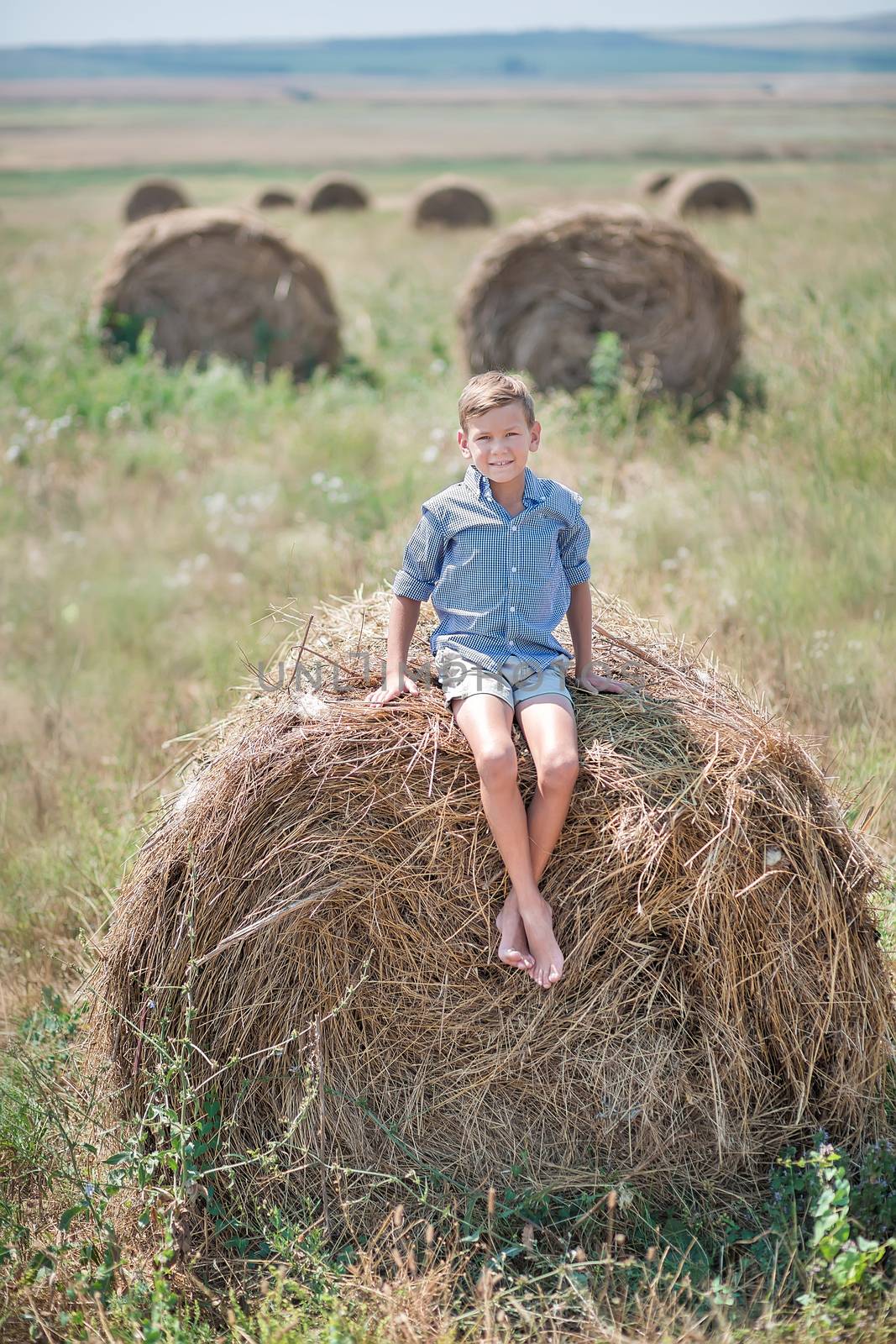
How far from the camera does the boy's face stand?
115 inches

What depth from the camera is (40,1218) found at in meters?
2.85

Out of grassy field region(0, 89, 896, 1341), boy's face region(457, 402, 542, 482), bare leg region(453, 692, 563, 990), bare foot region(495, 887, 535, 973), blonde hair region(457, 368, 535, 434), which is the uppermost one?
blonde hair region(457, 368, 535, 434)

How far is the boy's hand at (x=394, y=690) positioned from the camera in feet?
9.48

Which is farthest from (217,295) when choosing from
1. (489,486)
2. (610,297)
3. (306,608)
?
(489,486)

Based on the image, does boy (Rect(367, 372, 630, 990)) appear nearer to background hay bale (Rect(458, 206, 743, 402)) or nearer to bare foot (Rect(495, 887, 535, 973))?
bare foot (Rect(495, 887, 535, 973))

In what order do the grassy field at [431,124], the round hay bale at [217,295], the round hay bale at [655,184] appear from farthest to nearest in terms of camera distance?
the grassy field at [431,124] < the round hay bale at [655,184] < the round hay bale at [217,295]

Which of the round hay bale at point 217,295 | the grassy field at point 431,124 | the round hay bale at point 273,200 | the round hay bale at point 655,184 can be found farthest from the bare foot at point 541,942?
the grassy field at point 431,124

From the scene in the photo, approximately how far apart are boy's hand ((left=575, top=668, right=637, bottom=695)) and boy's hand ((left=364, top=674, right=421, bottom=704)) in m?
0.43

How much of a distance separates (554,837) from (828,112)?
391 ft

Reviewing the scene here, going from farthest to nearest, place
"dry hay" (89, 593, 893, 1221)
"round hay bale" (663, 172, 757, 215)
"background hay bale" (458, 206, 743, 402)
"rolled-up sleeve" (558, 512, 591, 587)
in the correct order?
"round hay bale" (663, 172, 757, 215) < "background hay bale" (458, 206, 743, 402) < "rolled-up sleeve" (558, 512, 591, 587) < "dry hay" (89, 593, 893, 1221)

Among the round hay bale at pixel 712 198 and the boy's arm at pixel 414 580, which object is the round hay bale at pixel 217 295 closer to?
the boy's arm at pixel 414 580

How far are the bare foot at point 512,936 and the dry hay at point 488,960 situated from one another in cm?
8

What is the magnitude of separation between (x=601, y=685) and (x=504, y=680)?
0.27 m

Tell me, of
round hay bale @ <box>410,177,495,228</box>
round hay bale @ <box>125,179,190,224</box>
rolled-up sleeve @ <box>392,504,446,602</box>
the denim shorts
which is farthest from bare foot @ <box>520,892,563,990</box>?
round hay bale @ <box>125,179,190,224</box>
